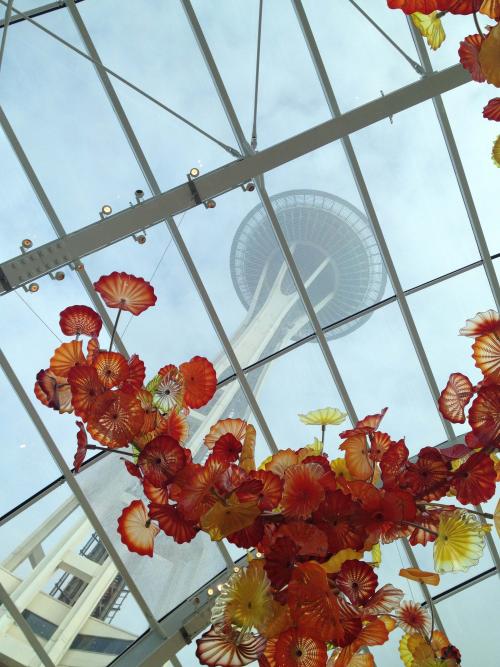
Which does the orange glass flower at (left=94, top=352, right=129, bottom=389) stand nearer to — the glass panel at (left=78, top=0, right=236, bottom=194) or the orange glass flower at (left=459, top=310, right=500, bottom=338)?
the orange glass flower at (left=459, top=310, right=500, bottom=338)

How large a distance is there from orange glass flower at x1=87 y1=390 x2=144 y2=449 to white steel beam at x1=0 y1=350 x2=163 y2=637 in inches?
171

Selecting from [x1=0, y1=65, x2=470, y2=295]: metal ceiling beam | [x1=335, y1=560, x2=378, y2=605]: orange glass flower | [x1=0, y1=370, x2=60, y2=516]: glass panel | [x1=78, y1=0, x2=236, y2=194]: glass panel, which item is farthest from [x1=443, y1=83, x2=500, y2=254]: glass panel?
[x1=335, y1=560, x2=378, y2=605]: orange glass flower

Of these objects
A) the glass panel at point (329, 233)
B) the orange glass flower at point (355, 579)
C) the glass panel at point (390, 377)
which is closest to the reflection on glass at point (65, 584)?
the glass panel at point (390, 377)

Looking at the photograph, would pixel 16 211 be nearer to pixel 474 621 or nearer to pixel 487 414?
pixel 487 414

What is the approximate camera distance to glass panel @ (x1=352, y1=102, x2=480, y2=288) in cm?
979

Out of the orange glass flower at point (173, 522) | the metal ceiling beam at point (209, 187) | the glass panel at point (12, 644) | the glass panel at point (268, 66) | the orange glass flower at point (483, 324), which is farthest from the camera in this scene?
the glass panel at point (268, 66)

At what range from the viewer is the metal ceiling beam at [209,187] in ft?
25.2

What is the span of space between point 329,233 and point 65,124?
3.86 meters

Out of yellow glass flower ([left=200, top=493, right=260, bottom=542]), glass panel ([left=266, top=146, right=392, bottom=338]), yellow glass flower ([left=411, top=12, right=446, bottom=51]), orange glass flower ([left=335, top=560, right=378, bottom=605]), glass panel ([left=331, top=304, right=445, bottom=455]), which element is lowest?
yellow glass flower ([left=200, top=493, right=260, bottom=542])

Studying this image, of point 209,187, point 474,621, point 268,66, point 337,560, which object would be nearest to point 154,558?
point 209,187

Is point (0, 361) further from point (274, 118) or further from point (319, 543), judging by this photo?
point (319, 543)

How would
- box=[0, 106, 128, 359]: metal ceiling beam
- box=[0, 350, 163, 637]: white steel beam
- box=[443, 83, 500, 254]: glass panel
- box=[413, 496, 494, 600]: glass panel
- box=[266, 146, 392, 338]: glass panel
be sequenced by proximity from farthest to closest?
box=[413, 496, 494, 600]: glass panel, box=[443, 83, 500, 254]: glass panel, box=[266, 146, 392, 338]: glass panel, box=[0, 350, 163, 637]: white steel beam, box=[0, 106, 128, 359]: metal ceiling beam

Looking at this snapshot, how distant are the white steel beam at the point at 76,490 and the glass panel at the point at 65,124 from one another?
1887mm

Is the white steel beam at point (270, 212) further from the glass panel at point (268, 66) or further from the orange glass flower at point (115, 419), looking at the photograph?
the orange glass flower at point (115, 419)
